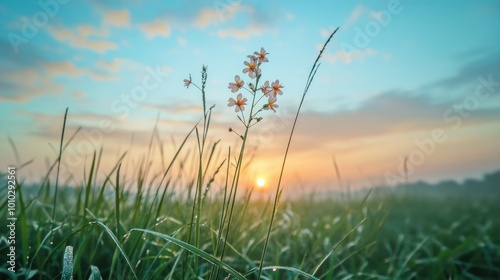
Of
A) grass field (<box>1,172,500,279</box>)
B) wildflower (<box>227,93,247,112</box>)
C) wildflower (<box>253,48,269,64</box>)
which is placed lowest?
grass field (<box>1,172,500,279</box>)

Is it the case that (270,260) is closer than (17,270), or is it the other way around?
(17,270)

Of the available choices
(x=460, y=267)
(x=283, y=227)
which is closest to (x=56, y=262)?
(x=283, y=227)

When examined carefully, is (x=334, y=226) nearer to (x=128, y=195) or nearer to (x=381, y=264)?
(x=381, y=264)

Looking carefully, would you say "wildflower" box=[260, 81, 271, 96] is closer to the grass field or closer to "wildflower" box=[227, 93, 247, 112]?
"wildflower" box=[227, 93, 247, 112]

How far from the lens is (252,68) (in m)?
1.73

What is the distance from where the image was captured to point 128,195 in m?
3.59

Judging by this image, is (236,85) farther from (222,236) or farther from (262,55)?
(222,236)

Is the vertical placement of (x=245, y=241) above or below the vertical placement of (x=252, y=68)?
below

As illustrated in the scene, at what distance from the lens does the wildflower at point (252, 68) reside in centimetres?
169

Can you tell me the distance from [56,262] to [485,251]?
3.80 meters

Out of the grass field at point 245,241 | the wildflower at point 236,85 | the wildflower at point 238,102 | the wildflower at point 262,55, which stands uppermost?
the wildflower at point 262,55

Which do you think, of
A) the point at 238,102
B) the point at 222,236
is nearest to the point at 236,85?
the point at 238,102

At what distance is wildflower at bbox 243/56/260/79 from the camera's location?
66.6 inches

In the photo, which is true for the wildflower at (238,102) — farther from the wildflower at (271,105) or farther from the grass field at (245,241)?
the grass field at (245,241)
